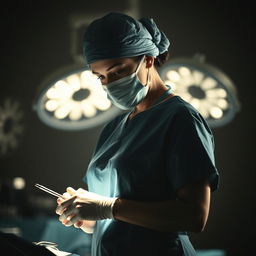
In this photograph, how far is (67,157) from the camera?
203 inches

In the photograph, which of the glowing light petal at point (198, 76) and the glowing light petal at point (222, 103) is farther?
the glowing light petal at point (222, 103)

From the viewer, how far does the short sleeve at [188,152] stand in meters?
1.27

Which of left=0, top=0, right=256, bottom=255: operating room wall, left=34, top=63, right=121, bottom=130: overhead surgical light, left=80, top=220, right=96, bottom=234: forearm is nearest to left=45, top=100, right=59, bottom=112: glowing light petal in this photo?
left=34, top=63, right=121, bottom=130: overhead surgical light

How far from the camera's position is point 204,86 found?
9.20ft

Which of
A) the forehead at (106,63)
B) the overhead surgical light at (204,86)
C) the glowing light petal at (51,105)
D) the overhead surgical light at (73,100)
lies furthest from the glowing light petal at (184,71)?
the forehead at (106,63)

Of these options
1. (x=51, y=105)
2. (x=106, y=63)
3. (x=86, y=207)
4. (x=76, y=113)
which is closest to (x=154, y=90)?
(x=106, y=63)

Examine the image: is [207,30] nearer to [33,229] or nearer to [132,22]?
[33,229]

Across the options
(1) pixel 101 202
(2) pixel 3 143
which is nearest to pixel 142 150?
(1) pixel 101 202

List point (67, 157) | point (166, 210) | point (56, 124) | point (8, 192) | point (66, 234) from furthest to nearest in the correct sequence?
1. point (67, 157)
2. point (8, 192)
3. point (66, 234)
4. point (56, 124)
5. point (166, 210)

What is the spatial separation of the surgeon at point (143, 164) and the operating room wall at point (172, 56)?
2989 mm

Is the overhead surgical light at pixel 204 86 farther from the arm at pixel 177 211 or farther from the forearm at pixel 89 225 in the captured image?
the arm at pixel 177 211

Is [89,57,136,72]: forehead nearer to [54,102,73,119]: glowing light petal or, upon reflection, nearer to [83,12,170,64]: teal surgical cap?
[83,12,170,64]: teal surgical cap

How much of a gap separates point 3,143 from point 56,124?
2.73 m

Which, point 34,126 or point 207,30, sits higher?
point 207,30
